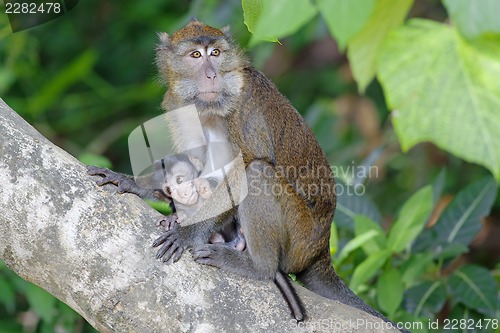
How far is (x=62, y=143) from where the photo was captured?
8031mm

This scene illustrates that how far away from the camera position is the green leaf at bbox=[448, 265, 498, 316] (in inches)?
170

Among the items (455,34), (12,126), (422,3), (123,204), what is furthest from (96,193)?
(422,3)

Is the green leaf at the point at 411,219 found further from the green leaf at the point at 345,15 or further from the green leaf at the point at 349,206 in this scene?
the green leaf at the point at 345,15

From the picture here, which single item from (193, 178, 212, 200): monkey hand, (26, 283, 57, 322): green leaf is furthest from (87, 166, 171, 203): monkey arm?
(26, 283, 57, 322): green leaf

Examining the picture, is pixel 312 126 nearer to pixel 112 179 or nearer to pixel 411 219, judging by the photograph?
pixel 411 219

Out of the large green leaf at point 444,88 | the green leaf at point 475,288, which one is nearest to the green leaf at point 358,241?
the green leaf at point 475,288

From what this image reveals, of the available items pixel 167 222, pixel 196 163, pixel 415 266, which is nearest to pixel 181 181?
pixel 196 163

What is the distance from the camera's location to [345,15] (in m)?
1.31

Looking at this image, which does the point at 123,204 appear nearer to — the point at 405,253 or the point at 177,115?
the point at 177,115

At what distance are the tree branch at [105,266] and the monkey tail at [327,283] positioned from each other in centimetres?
96

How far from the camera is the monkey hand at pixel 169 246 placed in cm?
305

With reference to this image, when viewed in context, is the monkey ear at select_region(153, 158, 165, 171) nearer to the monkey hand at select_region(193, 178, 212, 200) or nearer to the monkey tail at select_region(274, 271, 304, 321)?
the monkey hand at select_region(193, 178, 212, 200)

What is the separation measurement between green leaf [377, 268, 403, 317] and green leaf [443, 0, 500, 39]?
120 inches

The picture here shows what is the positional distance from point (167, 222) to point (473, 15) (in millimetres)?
2419
